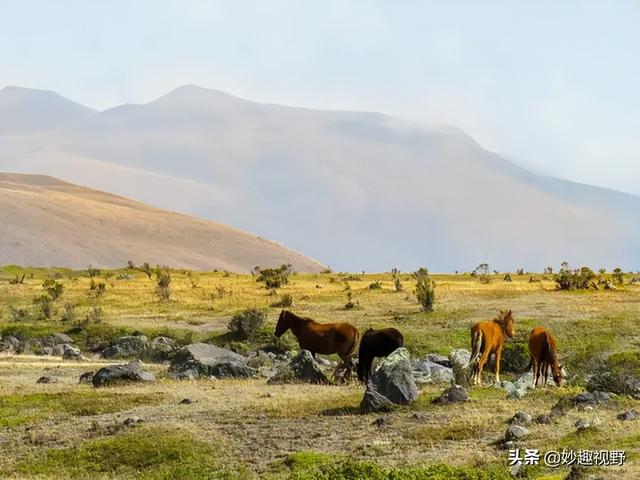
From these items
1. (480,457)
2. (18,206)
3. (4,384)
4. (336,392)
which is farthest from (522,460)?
(18,206)

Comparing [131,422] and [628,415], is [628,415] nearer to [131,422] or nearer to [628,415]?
[628,415]

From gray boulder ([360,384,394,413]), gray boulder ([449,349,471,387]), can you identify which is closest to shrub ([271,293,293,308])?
gray boulder ([449,349,471,387])

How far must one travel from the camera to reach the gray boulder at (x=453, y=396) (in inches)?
888

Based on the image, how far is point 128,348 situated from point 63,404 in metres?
16.0

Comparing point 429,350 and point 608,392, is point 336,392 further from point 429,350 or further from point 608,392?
point 429,350

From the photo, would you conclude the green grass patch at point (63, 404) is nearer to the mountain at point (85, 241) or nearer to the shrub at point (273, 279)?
the shrub at point (273, 279)

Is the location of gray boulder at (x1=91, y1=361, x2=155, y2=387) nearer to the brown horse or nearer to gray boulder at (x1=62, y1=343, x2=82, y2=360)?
the brown horse

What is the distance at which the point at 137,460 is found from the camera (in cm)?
1834

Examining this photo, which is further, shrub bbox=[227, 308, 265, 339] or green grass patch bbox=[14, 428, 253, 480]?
shrub bbox=[227, 308, 265, 339]

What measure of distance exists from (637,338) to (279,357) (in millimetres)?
14893

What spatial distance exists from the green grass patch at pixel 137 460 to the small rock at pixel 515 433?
4.97 metres

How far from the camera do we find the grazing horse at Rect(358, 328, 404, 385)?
28484 mm

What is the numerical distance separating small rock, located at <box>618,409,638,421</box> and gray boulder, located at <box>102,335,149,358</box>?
83.9 ft

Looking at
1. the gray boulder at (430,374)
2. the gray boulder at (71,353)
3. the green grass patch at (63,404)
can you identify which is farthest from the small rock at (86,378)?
the gray boulder at (430,374)
